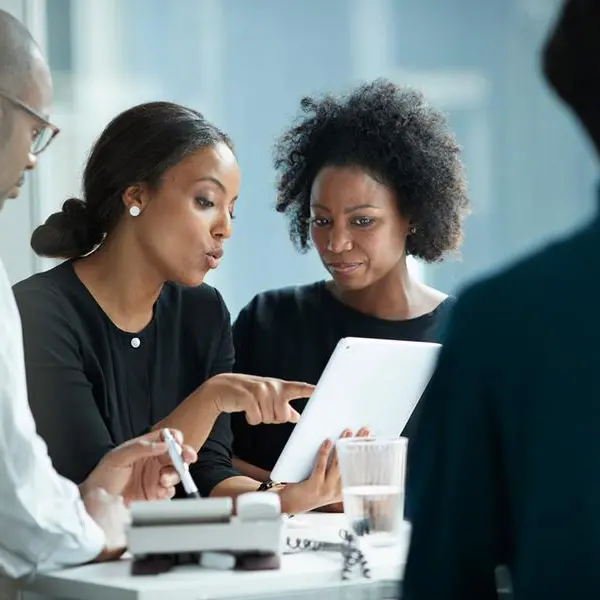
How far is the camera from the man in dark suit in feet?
2.99

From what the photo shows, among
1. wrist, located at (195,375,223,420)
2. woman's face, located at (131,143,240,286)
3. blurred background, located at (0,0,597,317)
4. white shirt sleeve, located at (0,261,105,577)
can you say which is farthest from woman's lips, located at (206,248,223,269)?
blurred background, located at (0,0,597,317)

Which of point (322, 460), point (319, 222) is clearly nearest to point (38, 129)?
point (322, 460)

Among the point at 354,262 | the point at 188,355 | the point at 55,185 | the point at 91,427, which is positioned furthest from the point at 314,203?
the point at 55,185

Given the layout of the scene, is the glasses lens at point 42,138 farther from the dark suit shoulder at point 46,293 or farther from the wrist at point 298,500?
the wrist at point 298,500

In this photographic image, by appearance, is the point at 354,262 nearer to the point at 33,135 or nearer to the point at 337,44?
the point at 33,135

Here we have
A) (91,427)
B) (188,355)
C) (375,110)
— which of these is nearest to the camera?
(91,427)

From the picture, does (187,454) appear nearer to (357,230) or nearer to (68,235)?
(68,235)

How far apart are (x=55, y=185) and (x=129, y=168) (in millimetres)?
1199

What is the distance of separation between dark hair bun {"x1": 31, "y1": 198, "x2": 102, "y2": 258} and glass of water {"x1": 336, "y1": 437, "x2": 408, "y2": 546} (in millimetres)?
745

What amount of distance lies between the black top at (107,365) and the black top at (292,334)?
11 centimetres

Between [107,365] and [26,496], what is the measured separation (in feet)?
2.29

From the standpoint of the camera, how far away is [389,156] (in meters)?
2.59

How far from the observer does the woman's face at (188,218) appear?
2.28 metres

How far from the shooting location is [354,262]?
98.0 inches
